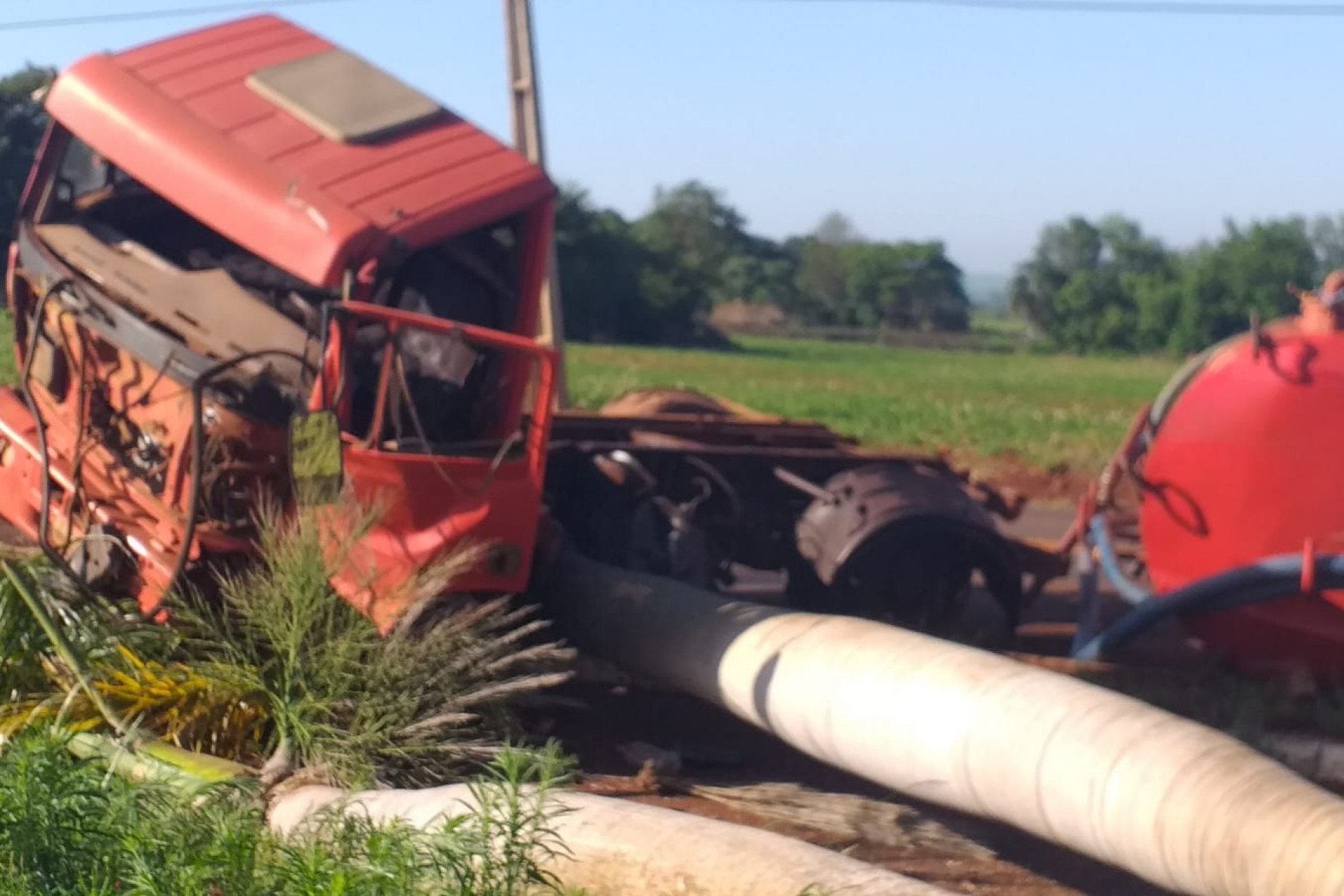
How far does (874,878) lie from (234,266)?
425cm

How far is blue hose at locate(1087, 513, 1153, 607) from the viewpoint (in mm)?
7520

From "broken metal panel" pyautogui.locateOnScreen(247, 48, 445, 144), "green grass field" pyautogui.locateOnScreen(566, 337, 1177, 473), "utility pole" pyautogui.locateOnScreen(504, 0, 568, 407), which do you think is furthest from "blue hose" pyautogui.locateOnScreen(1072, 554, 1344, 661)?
"green grass field" pyautogui.locateOnScreen(566, 337, 1177, 473)

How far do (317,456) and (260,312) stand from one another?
3.66ft

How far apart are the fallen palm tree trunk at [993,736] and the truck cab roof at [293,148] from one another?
169 cm

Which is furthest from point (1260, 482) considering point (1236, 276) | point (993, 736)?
point (1236, 276)

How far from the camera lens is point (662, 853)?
14.4 feet

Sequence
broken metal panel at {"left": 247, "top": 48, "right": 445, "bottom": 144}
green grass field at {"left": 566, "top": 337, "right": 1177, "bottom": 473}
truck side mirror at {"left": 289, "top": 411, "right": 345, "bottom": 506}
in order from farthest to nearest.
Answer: green grass field at {"left": 566, "top": 337, "right": 1177, "bottom": 473} < broken metal panel at {"left": 247, "top": 48, "right": 445, "bottom": 144} < truck side mirror at {"left": 289, "top": 411, "right": 345, "bottom": 506}

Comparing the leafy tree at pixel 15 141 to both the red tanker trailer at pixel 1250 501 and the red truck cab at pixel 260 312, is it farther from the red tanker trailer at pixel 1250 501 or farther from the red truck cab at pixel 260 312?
the red tanker trailer at pixel 1250 501

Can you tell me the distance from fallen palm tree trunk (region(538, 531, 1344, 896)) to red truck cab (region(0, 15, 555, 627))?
2.71 ft

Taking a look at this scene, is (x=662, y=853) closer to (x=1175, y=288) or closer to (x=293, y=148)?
(x=293, y=148)

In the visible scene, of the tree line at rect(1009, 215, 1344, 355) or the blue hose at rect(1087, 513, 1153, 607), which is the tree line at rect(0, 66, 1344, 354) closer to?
the tree line at rect(1009, 215, 1344, 355)

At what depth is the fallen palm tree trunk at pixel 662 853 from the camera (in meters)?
4.16

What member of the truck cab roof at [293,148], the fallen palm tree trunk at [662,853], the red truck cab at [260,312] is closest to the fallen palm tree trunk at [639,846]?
the fallen palm tree trunk at [662,853]

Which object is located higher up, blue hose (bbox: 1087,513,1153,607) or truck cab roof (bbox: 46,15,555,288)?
truck cab roof (bbox: 46,15,555,288)
